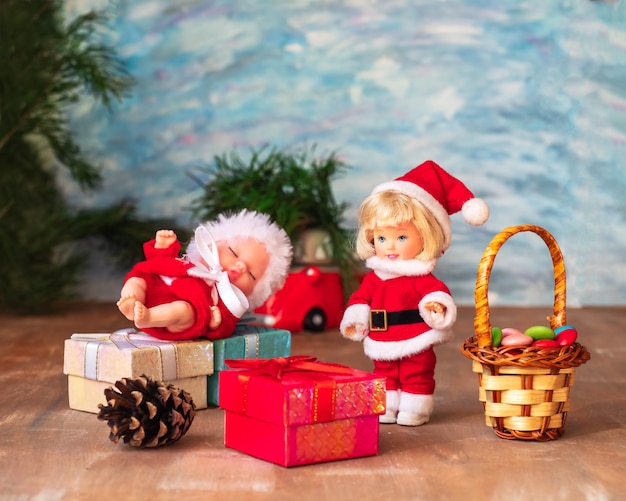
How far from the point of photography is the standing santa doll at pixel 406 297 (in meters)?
1.88

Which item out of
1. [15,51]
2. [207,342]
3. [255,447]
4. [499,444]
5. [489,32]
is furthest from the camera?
[489,32]

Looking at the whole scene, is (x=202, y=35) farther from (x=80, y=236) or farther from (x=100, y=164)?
(x=80, y=236)

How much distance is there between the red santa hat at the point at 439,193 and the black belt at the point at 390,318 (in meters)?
0.17

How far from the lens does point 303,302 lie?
3.09m

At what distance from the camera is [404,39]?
388cm

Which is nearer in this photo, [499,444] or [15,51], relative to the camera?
[499,444]

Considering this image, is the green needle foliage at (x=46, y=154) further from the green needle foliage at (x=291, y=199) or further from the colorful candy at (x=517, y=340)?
the colorful candy at (x=517, y=340)

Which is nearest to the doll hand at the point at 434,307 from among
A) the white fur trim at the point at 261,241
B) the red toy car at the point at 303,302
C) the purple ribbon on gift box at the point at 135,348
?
the white fur trim at the point at 261,241

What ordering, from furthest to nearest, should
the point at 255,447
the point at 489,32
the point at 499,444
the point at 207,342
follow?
1. the point at 489,32
2. the point at 207,342
3. the point at 499,444
4. the point at 255,447

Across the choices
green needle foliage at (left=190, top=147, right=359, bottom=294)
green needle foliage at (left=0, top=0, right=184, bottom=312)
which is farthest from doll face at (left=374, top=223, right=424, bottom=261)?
green needle foliage at (left=0, top=0, right=184, bottom=312)

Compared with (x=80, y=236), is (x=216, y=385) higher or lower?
lower

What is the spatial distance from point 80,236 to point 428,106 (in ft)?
4.96

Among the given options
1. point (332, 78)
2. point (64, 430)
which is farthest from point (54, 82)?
point (64, 430)

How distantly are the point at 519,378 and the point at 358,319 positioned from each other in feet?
1.25
